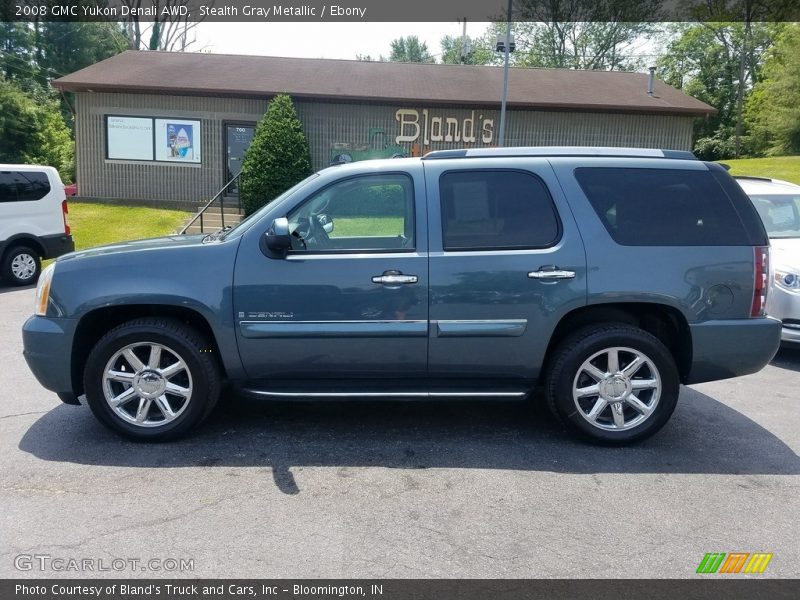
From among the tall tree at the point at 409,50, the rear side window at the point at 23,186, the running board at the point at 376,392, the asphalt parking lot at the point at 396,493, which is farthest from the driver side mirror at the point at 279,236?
the tall tree at the point at 409,50

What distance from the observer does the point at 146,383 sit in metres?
4.66

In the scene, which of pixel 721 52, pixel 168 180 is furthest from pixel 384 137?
pixel 721 52

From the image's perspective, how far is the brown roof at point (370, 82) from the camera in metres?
19.5

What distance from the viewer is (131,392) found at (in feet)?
15.3

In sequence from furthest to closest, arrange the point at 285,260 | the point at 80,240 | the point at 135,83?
the point at 135,83, the point at 80,240, the point at 285,260

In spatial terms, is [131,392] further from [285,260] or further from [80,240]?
[80,240]

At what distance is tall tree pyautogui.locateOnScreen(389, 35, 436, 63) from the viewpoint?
81019 millimetres

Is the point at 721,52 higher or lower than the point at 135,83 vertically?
higher

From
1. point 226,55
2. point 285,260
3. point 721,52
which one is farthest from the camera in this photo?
point 721,52

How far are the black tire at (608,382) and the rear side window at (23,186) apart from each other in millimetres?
9899

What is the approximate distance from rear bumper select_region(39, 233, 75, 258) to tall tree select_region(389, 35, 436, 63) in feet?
241

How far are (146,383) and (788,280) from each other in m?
6.07

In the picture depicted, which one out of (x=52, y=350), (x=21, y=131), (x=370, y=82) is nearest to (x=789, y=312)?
(x=52, y=350)

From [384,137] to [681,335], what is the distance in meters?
16.3
